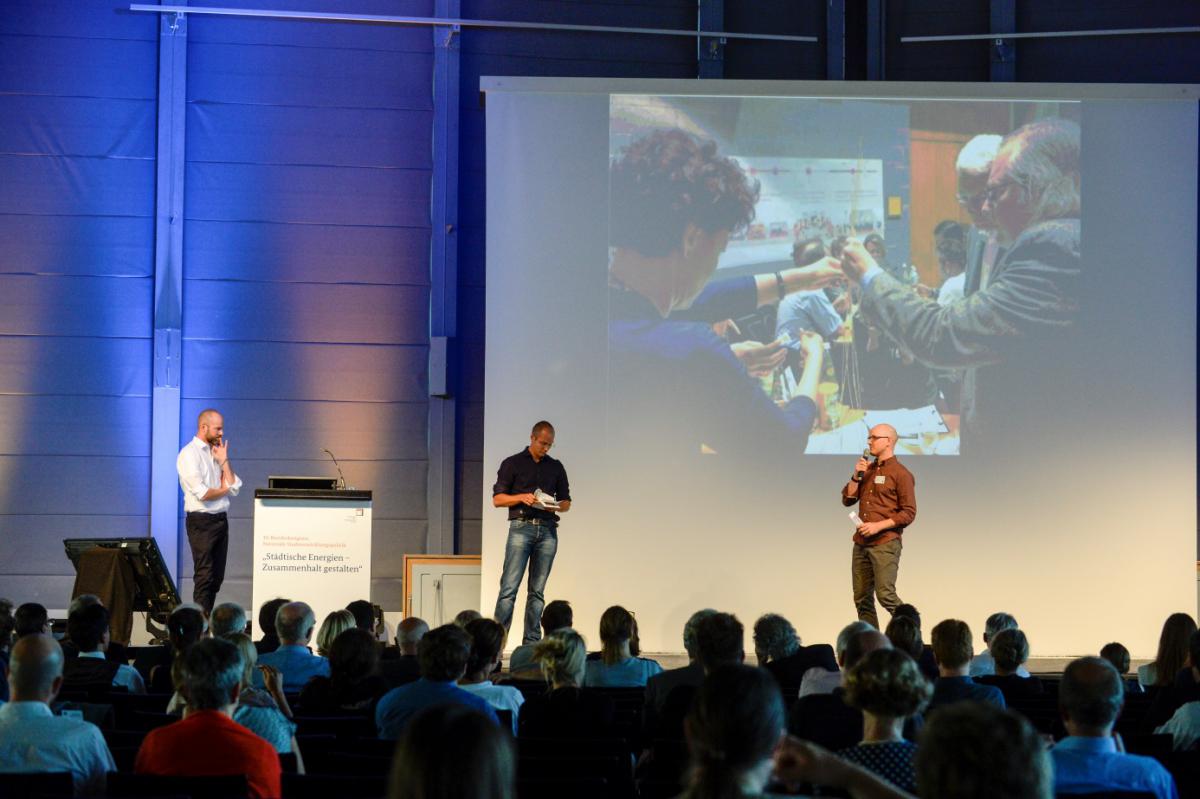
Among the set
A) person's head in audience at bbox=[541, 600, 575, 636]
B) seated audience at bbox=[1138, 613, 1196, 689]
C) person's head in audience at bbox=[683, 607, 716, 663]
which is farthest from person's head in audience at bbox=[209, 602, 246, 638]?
seated audience at bbox=[1138, 613, 1196, 689]

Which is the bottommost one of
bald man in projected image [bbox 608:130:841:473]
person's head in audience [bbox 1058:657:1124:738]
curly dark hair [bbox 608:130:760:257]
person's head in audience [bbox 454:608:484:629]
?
person's head in audience [bbox 454:608:484:629]

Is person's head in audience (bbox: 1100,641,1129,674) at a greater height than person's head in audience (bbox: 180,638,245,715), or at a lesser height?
lesser

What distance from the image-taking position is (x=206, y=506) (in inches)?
340

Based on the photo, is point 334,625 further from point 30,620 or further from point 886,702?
point 886,702

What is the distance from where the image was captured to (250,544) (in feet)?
32.5

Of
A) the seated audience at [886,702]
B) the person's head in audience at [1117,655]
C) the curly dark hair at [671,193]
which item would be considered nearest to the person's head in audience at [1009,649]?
the person's head in audience at [1117,655]

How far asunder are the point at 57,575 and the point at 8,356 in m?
1.54

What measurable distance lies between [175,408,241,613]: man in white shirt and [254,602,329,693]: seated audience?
3.55 m

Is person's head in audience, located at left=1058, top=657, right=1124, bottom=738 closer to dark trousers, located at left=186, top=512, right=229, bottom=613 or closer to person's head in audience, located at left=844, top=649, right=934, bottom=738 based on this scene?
person's head in audience, located at left=844, top=649, right=934, bottom=738

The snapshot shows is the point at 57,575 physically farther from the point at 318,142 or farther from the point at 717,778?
the point at 717,778

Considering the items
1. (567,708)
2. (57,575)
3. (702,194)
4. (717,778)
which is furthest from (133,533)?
(717,778)

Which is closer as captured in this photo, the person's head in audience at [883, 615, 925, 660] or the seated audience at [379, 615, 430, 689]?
the person's head in audience at [883, 615, 925, 660]

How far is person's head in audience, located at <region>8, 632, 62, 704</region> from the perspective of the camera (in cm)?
317

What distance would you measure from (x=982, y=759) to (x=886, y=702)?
1100mm
